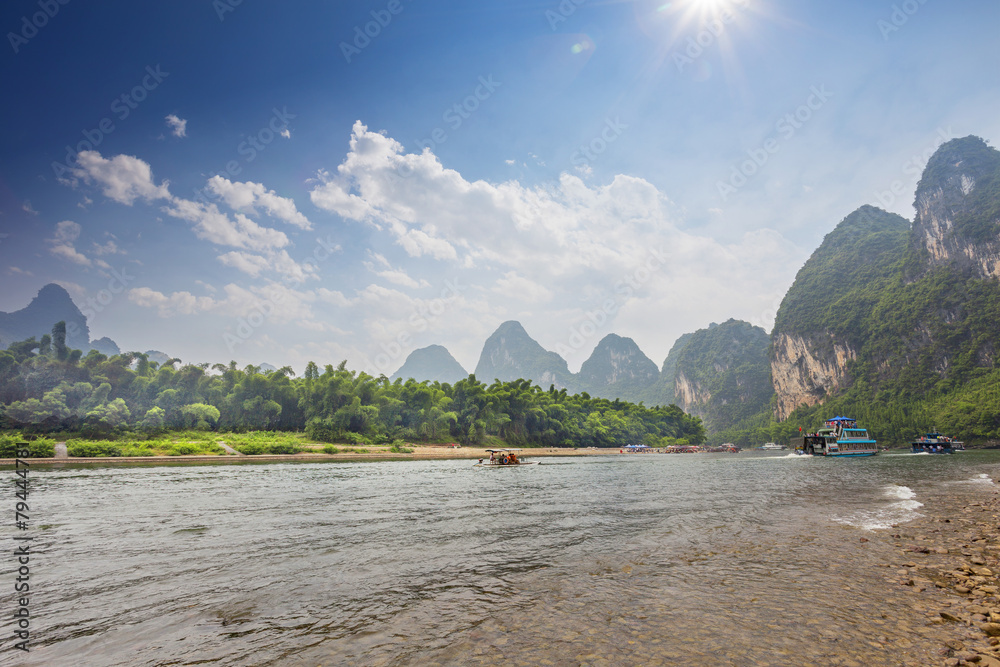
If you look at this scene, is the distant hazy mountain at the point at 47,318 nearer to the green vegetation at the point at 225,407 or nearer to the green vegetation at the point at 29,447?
the green vegetation at the point at 225,407

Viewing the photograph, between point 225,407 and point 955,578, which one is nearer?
point 955,578

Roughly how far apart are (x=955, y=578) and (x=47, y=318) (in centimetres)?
27180

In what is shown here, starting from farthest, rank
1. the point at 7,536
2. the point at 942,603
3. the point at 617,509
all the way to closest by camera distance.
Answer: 1. the point at 617,509
2. the point at 7,536
3. the point at 942,603

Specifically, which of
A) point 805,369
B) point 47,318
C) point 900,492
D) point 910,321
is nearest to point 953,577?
point 900,492

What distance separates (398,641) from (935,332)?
170m

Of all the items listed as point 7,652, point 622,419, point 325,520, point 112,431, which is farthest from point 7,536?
point 622,419

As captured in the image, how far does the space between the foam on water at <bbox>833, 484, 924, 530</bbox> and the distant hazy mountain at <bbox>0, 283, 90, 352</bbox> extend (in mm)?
244595

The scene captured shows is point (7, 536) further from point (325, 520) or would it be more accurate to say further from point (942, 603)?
point (942, 603)

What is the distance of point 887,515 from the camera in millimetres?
16906

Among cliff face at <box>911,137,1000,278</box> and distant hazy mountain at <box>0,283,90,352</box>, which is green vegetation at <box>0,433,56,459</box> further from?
cliff face at <box>911,137,1000,278</box>

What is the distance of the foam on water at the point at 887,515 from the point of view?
15031 millimetres

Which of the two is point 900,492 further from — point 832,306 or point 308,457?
point 832,306

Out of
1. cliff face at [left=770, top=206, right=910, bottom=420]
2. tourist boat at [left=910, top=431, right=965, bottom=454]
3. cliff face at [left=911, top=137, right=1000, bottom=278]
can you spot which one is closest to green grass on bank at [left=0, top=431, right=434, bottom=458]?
tourist boat at [left=910, top=431, right=965, bottom=454]

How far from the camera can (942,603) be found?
748 centimetres
